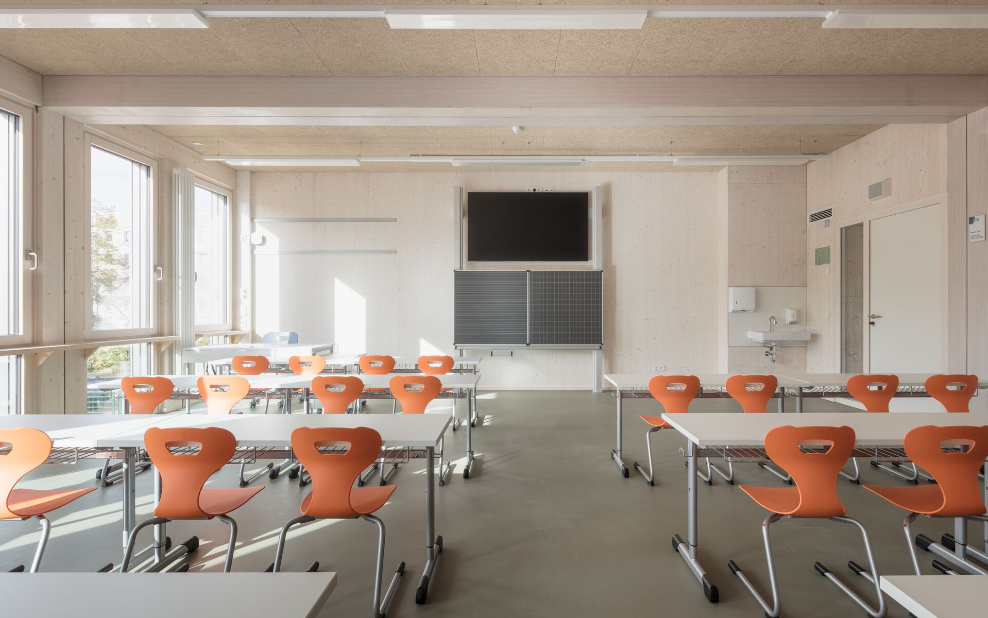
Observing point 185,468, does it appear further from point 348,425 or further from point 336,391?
point 336,391

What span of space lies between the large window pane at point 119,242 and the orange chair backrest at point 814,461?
6.38 m

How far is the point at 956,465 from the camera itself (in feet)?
6.63

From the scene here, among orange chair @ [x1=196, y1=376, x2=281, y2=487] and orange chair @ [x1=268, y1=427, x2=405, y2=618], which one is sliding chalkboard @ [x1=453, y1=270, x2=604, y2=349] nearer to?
orange chair @ [x1=196, y1=376, x2=281, y2=487]

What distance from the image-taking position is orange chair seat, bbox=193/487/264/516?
215 centimetres

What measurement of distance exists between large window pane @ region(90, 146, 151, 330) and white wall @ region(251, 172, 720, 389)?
1.92 meters

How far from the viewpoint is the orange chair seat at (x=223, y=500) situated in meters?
2.15

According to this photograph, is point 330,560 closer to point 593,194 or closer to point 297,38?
point 297,38

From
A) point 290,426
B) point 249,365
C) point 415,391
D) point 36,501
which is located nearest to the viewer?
point 36,501

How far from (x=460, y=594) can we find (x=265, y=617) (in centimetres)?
148

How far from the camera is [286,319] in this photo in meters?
7.73

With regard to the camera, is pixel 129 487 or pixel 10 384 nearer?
pixel 129 487

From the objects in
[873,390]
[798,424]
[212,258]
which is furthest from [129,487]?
[212,258]

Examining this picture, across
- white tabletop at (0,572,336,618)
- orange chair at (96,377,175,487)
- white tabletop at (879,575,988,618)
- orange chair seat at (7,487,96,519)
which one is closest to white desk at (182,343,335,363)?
orange chair at (96,377,175,487)

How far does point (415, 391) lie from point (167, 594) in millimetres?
2508
